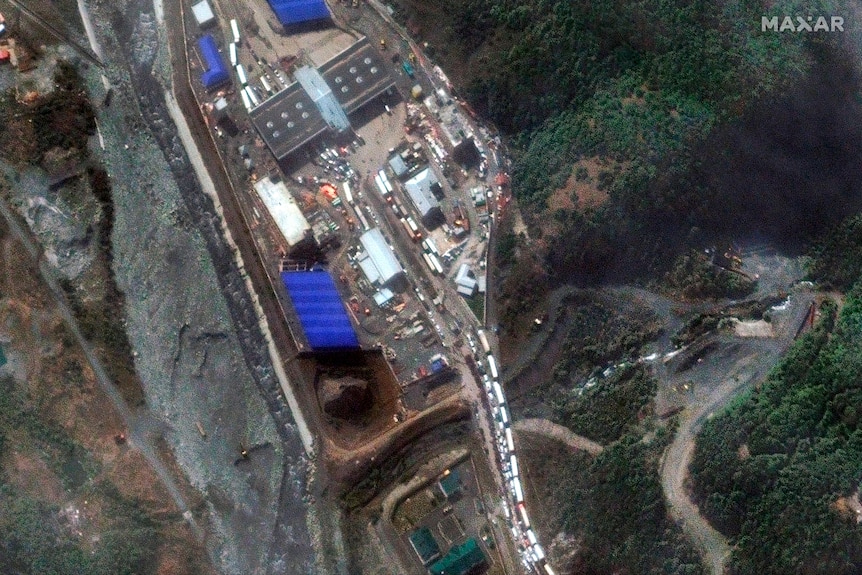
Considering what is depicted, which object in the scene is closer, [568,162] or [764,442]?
[764,442]

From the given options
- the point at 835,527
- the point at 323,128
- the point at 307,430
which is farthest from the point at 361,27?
the point at 835,527

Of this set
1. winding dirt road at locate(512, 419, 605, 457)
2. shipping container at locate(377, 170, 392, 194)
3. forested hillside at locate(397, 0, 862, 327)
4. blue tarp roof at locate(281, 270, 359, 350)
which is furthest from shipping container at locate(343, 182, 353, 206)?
winding dirt road at locate(512, 419, 605, 457)

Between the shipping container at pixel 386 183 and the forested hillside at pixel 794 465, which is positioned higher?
the shipping container at pixel 386 183

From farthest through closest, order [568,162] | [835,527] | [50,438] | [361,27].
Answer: [361,27] → [568,162] → [50,438] → [835,527]

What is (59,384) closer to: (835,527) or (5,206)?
(5,206)

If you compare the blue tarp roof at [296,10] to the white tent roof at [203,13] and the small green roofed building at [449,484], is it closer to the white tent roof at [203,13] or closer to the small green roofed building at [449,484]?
the white tent roof at [203,13]

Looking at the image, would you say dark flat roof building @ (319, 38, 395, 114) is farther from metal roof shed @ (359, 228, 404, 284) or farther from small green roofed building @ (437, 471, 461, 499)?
small green roofed building @ (437, 471, 461, 499)

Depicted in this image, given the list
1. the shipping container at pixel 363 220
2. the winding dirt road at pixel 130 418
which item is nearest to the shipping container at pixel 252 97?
the shipping container at pixel 363 220

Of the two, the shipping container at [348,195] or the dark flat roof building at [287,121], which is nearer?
the dark flat roof building at [287,121]
